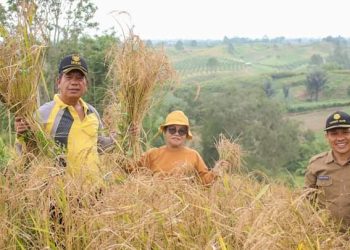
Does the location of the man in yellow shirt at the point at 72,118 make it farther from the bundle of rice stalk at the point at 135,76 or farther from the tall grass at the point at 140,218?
the tall grass at the point at 140,218

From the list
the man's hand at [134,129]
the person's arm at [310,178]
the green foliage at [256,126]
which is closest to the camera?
the person's arm at [310,178]

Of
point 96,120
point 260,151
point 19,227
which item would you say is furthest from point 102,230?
point 260,151

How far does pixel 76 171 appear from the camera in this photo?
2.46 m

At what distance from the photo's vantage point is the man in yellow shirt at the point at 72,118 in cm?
276

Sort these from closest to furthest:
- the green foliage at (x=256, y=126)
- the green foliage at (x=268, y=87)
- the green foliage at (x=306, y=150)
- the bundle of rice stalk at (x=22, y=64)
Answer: the bundle of rice stalk at (x=22, y=64) → the green foliage at (x=256, y=126) → the green foliage at (x=306, y=150) → the green foliage at (x=268, y=87)

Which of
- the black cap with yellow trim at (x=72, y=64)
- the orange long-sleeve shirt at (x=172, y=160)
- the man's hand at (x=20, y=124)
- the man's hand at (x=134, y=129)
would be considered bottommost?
the orange long-sleeve shirt at (x=172, y=160)

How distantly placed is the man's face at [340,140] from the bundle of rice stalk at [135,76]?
1.04m

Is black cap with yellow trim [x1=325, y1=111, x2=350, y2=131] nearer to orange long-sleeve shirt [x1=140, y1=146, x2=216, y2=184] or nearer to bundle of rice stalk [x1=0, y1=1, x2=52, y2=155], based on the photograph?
orange long-sleeve shirt [x1=140, y1=146, x2=216, y2=184]

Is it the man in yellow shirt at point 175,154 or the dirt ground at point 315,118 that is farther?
the dirt ground at point 315,118

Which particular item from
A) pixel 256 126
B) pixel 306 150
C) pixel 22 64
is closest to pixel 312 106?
pixel 306 150

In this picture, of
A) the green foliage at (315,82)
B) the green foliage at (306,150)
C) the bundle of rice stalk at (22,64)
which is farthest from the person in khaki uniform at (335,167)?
the green foliage at (315,82)

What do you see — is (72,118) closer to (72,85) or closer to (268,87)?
(72,85)

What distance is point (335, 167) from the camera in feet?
10.0

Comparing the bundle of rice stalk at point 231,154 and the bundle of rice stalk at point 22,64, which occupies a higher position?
the bundle of rice stalk at point 22,64
